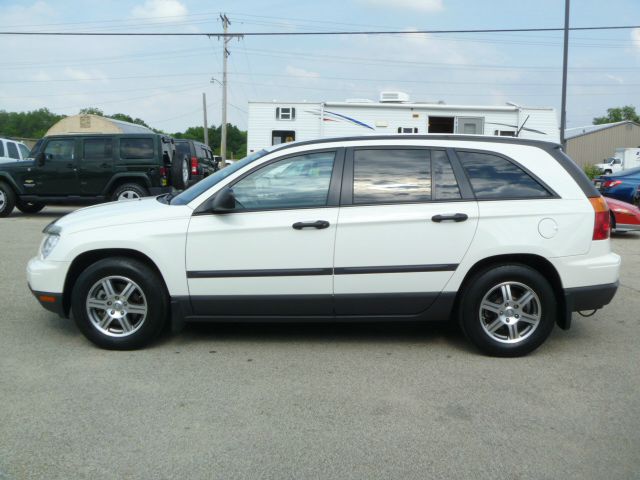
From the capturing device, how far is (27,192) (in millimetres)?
14281

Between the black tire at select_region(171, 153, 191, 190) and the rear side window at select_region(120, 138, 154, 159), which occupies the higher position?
the rear side window at select_region(120, 138, 154, 159)

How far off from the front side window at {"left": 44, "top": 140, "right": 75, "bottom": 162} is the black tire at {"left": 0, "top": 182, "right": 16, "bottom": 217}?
1.39 meters

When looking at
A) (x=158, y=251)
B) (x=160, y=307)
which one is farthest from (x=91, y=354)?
(x=158, y=251)

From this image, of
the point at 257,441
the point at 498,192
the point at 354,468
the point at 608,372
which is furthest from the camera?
the point at 498,192

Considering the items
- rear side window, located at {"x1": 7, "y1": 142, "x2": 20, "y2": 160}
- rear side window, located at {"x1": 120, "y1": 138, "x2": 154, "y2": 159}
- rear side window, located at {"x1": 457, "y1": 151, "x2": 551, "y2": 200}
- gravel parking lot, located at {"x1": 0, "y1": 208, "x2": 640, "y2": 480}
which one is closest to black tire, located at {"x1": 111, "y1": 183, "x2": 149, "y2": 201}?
rear side window, located at {"x1": 120, "y1": 138, "x2": 154, "y2": 159}

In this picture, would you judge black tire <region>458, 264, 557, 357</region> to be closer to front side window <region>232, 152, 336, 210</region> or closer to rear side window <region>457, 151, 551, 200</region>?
rear side window <region>457, 151, 551, 200</region>

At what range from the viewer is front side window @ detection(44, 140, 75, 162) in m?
13.9

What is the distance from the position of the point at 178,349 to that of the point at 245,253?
0.98 meters

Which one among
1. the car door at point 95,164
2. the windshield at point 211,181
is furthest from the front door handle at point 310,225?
the car door at point 95,164

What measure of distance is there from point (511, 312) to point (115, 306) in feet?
10.1

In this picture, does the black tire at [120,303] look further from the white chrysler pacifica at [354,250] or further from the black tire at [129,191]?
the black tire at [129,191]

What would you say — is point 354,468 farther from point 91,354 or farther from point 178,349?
point 91,354

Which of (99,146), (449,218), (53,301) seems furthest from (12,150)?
(449,218)

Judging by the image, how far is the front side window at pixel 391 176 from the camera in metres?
4.89
